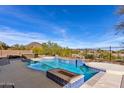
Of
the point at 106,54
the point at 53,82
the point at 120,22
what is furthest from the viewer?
the point at 106,54

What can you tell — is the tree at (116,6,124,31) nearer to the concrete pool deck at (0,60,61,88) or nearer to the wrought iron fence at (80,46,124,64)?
the wrought iron fence at (80,46,124,64)

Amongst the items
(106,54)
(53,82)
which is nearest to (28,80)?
(53,82)

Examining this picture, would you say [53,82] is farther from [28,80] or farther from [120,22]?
[120,22]

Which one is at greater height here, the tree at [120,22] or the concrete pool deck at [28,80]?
the tree at [120,22]

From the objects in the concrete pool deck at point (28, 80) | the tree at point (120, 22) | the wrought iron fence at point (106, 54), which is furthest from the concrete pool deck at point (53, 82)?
the tree at point (120, 22)

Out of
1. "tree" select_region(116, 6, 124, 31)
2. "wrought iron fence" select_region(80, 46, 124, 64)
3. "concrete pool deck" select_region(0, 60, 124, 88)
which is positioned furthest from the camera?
"wrought iron fence" select_region(80, 46, 124, 64)

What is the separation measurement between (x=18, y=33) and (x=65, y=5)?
173cm

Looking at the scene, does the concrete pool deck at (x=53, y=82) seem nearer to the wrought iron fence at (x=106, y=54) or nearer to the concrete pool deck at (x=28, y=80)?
the concrete pool deck at (x=28, y=80)

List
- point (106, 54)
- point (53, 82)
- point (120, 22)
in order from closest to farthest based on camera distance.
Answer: point (53, 82) → point (120, 22) → point (106, 54)

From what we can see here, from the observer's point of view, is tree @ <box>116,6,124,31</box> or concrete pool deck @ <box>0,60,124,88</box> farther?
tree @ <box>116,6,124,31</box>

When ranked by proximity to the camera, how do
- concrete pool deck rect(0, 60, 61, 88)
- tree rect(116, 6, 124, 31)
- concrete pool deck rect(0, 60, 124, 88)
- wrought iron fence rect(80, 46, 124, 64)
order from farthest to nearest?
wrought iron fence rect(80, 46, 124, 64)
tree rect(116, 6, 124, 31)
concrete pool deck rect(0, 60, 61, 88)
concrete pool deck rect(0, 60, 124, 88)

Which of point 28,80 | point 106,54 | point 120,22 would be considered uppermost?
point 120,22

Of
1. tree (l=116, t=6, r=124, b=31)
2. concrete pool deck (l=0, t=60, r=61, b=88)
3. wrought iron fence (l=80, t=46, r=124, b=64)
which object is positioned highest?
tree (l=116, t=6, r=124, b=31)

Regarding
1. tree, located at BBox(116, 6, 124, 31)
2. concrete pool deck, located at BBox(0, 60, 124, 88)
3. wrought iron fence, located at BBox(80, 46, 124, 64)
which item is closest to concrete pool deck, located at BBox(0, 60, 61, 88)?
concrete pool deck, located at BBox(0, 60, 124, 88)
